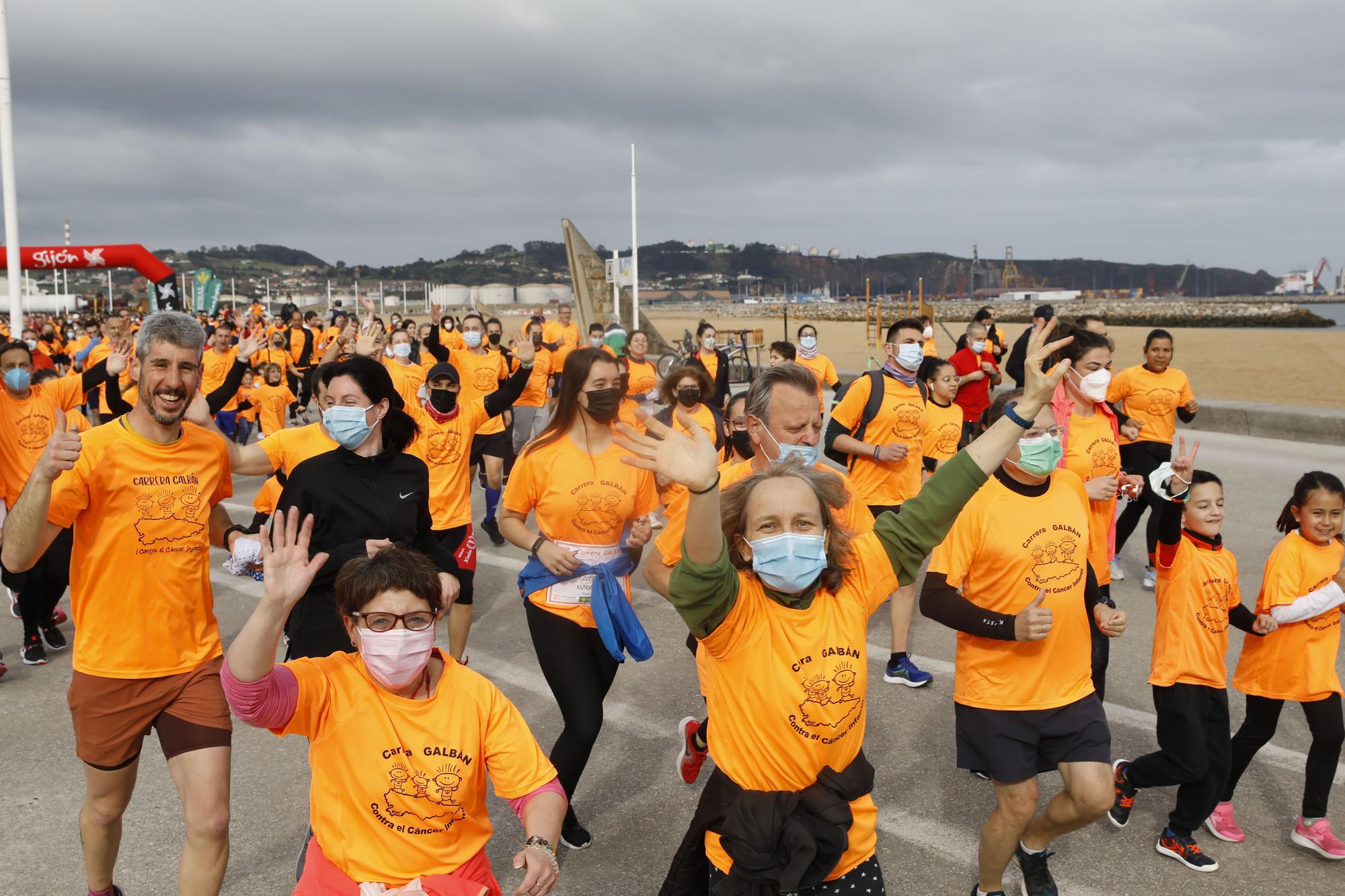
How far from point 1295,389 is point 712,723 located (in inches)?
889

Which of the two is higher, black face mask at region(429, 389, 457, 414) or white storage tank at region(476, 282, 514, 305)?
white storage tank at region(476, 282, 514, 305)

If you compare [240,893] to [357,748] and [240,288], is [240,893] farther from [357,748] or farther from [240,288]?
[240,288]

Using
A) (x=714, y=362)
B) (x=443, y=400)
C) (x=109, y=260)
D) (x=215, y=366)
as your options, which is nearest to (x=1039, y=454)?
(x=443, y=400)

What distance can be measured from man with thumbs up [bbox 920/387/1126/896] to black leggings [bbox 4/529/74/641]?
5406 millimetres

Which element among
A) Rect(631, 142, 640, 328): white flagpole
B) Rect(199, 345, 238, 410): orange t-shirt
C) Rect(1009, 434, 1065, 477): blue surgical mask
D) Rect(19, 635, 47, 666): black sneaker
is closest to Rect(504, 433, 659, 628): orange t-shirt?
Rect(1009, 434, 1065, 477): blue surgical mask

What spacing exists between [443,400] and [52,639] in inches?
118

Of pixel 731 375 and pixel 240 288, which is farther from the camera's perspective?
pixel 240 288

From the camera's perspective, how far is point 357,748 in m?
2.67

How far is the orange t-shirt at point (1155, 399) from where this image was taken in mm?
8125

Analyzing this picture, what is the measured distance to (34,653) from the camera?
6.45 meters

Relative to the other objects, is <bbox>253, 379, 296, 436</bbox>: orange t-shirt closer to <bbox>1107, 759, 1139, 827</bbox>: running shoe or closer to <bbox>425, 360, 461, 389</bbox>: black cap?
<bbox>425, 360, 461, 389</bbox>: black cap

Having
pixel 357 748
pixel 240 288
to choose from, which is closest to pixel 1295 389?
pixel 357 748

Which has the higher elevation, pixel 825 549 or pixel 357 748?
pixel 825 549

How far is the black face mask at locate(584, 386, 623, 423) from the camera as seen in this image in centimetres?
452
